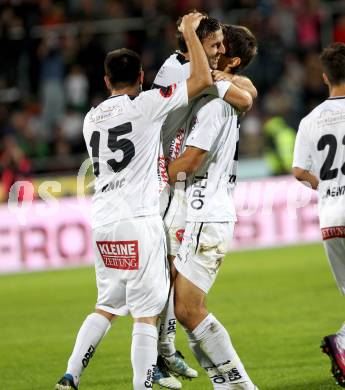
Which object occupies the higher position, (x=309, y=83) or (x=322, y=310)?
(x=309, y=83)

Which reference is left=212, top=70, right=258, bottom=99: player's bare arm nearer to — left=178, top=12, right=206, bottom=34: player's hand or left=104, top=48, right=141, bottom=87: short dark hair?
left=178, top=12, right=206, bottom=34: player's hand

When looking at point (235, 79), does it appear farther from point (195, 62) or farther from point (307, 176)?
point (307, 176)

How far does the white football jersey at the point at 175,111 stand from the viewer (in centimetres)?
702

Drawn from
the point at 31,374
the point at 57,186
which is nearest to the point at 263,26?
the point at 57,186

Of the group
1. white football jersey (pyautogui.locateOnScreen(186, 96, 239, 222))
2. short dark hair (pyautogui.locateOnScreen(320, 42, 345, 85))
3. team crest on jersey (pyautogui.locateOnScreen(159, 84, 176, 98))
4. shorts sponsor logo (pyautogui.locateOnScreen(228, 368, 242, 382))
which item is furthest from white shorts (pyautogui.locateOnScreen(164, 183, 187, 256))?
short dark hair (pyautogui.locateOnScreen(320, 42, 345, 85))

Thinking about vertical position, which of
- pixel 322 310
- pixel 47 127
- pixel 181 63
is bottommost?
pixel 322 310

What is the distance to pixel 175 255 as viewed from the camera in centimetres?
716

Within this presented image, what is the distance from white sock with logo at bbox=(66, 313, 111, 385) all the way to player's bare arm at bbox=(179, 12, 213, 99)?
5.27ft

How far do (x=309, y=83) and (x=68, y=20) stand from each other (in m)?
4.86

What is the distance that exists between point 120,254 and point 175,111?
3.53 ft

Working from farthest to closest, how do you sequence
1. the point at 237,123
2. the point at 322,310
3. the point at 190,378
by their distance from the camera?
the point at 322,310 < the point at 190,378 < the point at 237,123

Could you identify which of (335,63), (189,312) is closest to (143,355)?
(189,312)

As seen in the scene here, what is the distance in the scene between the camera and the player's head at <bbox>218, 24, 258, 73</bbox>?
701 centimetres

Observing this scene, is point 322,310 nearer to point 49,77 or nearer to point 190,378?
point 190,378
